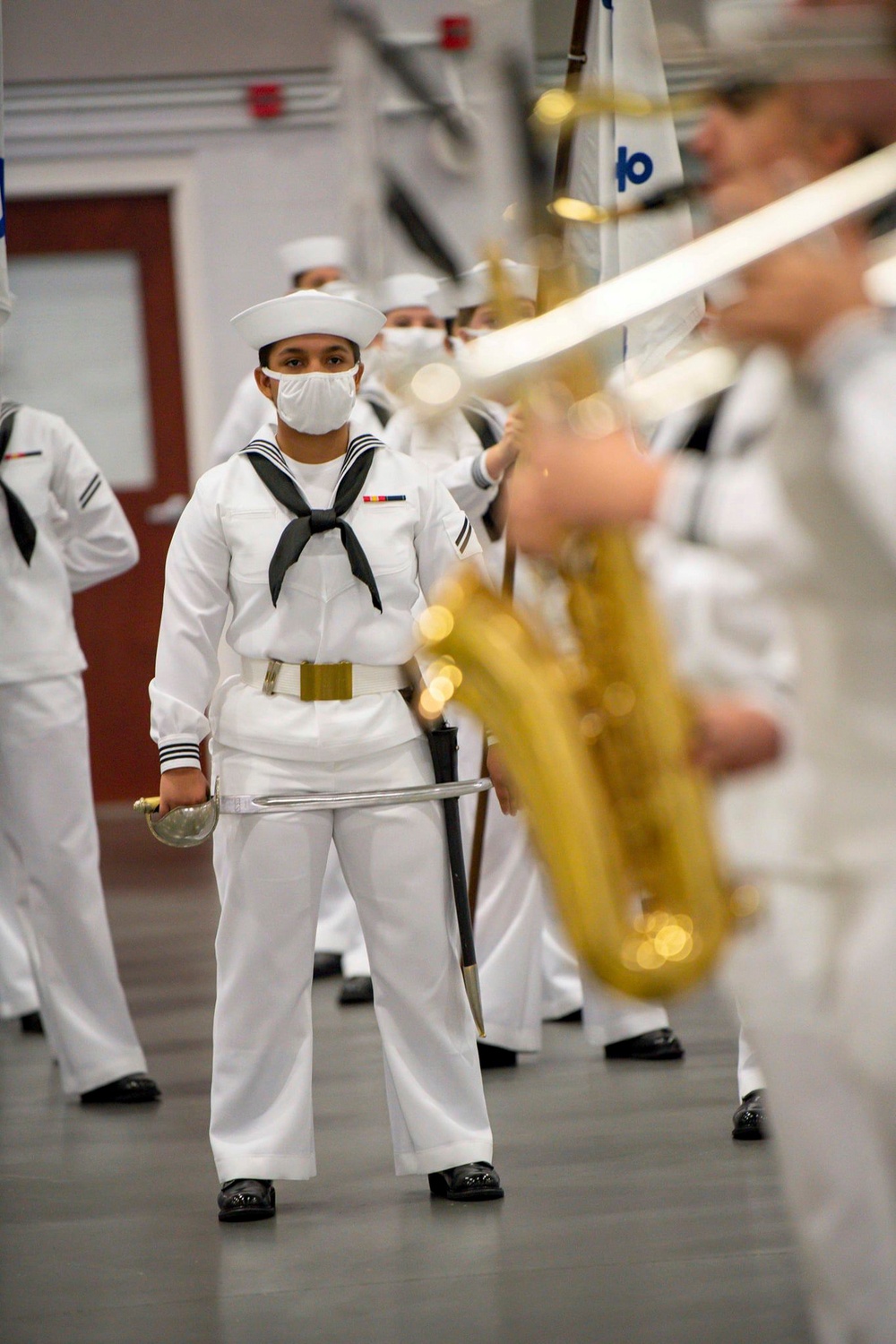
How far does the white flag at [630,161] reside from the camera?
10.6 ft

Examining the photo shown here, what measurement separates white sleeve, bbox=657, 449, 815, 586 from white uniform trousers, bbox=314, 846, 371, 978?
13.1ft

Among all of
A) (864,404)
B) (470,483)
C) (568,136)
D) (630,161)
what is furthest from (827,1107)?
(470,483)

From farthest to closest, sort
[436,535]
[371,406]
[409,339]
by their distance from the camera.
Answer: [371,406], [409,339], [436,535]

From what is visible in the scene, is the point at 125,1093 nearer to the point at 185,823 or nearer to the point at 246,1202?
the point at 246,1202

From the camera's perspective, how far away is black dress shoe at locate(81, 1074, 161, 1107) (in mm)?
4344

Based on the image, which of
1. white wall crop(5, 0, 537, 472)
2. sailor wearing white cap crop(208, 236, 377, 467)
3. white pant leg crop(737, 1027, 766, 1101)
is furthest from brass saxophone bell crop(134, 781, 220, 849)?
white wall crop(5, 0, 537, 472)

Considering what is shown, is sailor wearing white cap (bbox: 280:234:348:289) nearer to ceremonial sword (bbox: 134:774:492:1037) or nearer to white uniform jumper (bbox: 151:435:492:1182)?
white uniform jumper (bbox: 151:435:492:1182)

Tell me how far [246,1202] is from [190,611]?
1084 mm

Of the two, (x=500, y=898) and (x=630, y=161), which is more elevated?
(x=630, y=161)

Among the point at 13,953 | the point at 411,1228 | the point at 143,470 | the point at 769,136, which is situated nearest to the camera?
the point at 769,136

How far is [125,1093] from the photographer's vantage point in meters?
4.36

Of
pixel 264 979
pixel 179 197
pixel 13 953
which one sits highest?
pixel 179 197

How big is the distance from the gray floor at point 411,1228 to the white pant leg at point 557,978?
0.35 m

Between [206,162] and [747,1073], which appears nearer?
[747,1073]
